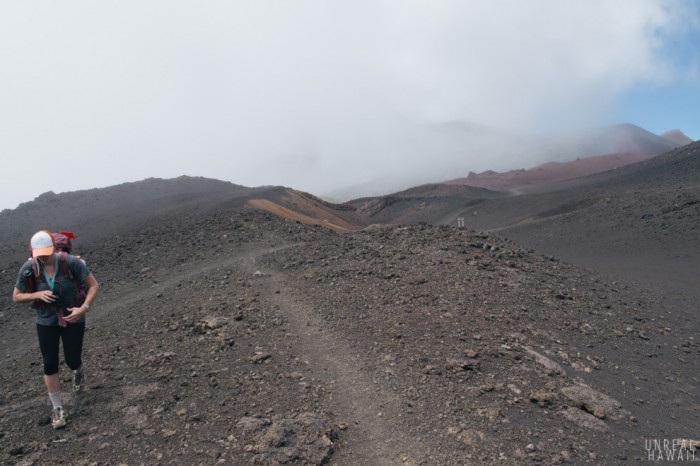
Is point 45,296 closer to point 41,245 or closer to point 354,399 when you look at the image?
point 41,245

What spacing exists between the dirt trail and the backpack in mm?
2629

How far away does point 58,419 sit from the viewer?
424 centimetres

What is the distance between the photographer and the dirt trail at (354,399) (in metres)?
3.89

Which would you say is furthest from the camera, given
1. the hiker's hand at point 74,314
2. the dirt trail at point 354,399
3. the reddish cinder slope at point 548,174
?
the reddish cinder slope at point 548,174

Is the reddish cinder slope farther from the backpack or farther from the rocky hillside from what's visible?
the backpack

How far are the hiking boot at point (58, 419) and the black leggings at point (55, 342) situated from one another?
38cm

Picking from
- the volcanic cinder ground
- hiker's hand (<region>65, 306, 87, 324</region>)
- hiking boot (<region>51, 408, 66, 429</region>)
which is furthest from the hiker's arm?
the volcanic cinder ground

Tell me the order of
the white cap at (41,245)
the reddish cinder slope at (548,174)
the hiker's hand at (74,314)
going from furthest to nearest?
the reddish cinder slope at (548,174), the hiker's hand at (74,314), the white cap at (41,245)

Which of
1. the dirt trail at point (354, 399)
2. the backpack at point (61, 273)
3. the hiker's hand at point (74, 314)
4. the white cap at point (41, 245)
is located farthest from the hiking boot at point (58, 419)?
the dirt trail at point (354, 399)

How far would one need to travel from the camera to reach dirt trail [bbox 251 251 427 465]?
12.8 feet

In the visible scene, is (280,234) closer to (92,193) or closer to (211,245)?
(211,245)

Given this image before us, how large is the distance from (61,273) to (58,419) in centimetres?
138

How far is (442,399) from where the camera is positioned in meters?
4.59

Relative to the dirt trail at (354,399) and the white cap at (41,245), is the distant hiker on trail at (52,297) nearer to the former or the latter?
the white cap at (41,245)
